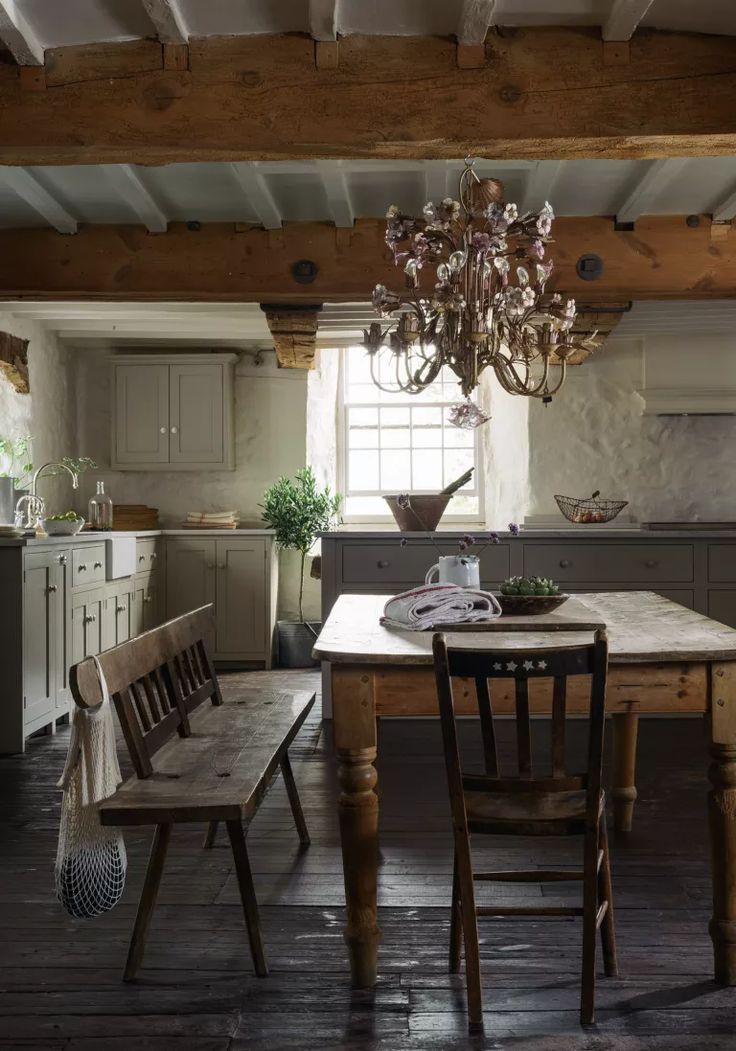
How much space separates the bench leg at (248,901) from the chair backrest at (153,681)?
0.33 meters

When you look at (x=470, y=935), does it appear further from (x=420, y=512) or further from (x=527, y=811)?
(x=420, y=512)

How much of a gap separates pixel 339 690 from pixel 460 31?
7.55 feet

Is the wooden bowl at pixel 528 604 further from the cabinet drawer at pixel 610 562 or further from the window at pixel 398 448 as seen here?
the window at pixel 398 448

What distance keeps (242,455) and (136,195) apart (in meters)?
3.63

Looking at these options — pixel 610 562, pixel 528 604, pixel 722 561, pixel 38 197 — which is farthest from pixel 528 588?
pixel 38 197

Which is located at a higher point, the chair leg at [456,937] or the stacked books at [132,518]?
the stacked books at [132,518]

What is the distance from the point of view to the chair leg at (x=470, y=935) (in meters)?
2.29

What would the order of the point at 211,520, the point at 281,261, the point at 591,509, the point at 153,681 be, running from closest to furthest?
the point at 153,681 → the point at 281,261 → the point at 591,509 → the point at 211,520

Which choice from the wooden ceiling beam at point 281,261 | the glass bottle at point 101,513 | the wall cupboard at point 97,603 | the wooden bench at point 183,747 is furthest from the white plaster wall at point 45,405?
the wooden bench at point 183,747

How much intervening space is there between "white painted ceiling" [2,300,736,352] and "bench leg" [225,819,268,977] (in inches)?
171

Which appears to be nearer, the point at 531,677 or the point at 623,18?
the point at 531,677

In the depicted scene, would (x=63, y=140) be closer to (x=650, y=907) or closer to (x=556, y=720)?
(x=556, y=720)

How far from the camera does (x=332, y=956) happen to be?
269cm

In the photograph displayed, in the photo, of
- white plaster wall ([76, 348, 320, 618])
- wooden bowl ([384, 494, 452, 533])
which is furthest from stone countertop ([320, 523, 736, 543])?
white plaster wall ([76, 348, 320, 618])
